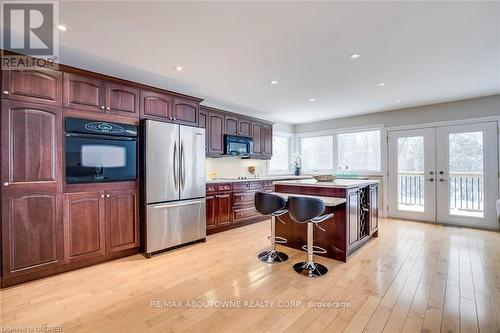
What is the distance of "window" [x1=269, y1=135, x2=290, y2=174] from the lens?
6.57 m

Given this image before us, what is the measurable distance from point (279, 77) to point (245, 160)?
272 centimetres

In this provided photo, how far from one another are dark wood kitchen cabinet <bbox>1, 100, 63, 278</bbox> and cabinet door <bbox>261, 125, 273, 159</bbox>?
405 cm

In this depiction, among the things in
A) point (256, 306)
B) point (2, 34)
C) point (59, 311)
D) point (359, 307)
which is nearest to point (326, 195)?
point (359, 307)

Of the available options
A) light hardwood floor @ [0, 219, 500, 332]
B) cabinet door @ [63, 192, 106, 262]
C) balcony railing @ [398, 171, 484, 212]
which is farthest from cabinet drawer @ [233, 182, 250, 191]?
balcony railing @ [398, 171, 484, 212]

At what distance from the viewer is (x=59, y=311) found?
2.01m

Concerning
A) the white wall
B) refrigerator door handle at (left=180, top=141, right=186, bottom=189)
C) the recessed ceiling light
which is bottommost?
refrigerator door handle at (left=180, top=141, right=186, bottom=189)

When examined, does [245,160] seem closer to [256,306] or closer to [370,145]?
[370,145]

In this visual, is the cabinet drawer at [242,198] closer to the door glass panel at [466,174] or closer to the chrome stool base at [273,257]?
the chrome stool base at [273,257]

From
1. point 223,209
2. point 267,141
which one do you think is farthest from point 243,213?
point 267,141

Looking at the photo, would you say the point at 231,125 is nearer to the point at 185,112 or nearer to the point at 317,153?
the point at 185,112

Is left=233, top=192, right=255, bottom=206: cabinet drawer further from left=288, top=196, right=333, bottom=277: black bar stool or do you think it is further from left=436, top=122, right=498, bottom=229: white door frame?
left=436, top=122, right=498, bottom=229: white door frame

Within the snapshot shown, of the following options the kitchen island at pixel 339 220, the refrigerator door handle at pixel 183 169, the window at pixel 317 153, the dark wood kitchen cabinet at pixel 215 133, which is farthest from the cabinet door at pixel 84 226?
the window at pixel 317 153

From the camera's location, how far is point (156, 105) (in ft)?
11.3

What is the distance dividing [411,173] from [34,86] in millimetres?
6448
